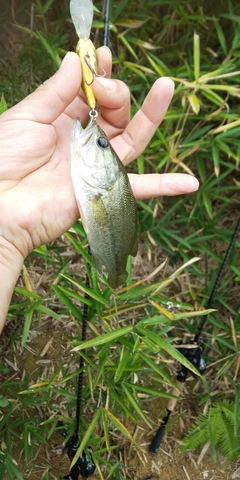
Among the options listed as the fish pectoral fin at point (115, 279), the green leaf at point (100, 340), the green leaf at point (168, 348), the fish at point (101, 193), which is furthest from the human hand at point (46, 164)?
the green leaf at point (168, 348)

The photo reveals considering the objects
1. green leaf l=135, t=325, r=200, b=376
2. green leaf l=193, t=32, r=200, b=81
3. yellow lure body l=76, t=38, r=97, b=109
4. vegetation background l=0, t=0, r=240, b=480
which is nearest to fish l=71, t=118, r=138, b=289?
yellow lure body l=76, t=38, r=97, b=109

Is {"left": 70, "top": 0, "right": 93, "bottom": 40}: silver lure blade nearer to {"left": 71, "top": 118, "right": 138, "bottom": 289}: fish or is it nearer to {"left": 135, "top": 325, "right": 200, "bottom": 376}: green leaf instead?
{"left": 71, "top": 118, "right": 138, "bottom": 289}: fish

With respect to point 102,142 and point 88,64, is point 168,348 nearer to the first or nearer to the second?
point 102,142

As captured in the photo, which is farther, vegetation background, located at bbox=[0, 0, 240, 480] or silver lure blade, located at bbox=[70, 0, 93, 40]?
vegetation background, located at bbox=[0, 0, 240, 480]

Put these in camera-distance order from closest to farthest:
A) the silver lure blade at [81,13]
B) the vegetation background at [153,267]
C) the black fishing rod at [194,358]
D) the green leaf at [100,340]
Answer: the silver lure blade at [81,13] < the green leaf at [100,340] < the black fishing rod at [194,358] < the vegetation background at [153,267]

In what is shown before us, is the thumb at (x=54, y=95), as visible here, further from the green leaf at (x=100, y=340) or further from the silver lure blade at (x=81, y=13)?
the green leaf at (x=100, y=340)

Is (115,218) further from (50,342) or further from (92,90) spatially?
(50,342)

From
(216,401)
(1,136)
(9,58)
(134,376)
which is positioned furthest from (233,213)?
(1,136)
